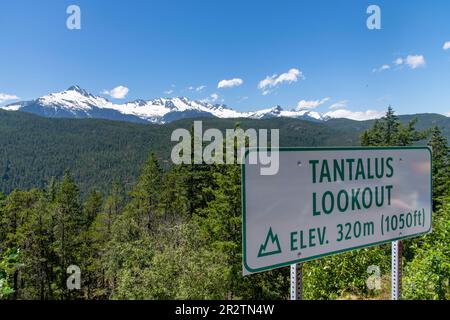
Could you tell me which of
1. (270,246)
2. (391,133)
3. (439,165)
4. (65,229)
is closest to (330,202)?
(270,246)

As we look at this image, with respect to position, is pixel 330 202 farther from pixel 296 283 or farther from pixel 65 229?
pixel 65 229

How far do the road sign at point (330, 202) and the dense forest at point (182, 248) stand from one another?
4.32ft

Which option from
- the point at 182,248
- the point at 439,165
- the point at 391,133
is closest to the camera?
the point at 182,248

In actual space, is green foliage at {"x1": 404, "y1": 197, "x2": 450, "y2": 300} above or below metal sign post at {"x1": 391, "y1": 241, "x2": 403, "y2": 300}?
below

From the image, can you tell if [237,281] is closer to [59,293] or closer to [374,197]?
[374,197]

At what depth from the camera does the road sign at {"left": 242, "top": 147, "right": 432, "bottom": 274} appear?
190cm

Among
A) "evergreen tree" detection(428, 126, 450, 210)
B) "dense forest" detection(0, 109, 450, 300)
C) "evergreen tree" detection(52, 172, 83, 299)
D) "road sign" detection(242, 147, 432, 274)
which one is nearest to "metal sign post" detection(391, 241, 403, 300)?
"road sign" detection(242, 147, 432, 274)

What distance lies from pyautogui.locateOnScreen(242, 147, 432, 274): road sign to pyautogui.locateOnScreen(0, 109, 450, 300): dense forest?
1.32 meters

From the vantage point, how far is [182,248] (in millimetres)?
20172

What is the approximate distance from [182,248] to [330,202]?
1892 centimetres

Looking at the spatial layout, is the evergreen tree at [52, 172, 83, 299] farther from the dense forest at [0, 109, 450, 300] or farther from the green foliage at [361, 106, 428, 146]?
the green foliage at [361, 106, 428, 146]

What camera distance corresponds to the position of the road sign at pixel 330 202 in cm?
190

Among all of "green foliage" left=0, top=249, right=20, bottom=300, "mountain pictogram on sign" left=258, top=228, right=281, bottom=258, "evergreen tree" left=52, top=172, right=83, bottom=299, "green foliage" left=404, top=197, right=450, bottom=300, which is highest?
"mountain pictogram on sign" left=258, top=228, right=281, bottom=258

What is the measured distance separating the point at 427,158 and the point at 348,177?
1004 millimetres
